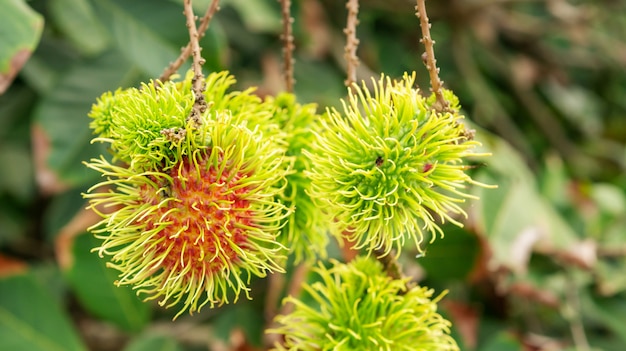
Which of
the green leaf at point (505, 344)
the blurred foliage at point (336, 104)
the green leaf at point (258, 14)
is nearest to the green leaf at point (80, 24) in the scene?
the blurred foliage at point (336, 104)

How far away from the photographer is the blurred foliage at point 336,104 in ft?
3.08

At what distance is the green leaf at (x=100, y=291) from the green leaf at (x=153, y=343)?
0.03m

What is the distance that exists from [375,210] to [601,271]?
0.76 meters

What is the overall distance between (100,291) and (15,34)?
0.47m

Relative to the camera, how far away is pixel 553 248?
3.25 feet

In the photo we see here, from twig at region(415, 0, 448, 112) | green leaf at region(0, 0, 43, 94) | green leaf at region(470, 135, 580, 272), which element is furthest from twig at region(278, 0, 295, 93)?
green leaf at region(470, 135, 580, 272)

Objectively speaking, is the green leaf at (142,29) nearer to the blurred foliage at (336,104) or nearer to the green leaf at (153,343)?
the blurred foliage at (336,104)

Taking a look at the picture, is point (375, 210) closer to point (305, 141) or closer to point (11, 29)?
point (305, 141)

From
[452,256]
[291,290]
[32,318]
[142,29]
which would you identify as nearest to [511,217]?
[452,256]

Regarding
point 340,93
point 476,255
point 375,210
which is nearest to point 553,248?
point 476,255

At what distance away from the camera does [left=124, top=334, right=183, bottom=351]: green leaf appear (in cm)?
99

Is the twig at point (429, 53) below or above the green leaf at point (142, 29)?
below

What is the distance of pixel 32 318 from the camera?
97 cm

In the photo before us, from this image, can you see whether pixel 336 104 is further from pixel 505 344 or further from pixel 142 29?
pixel 505 344
